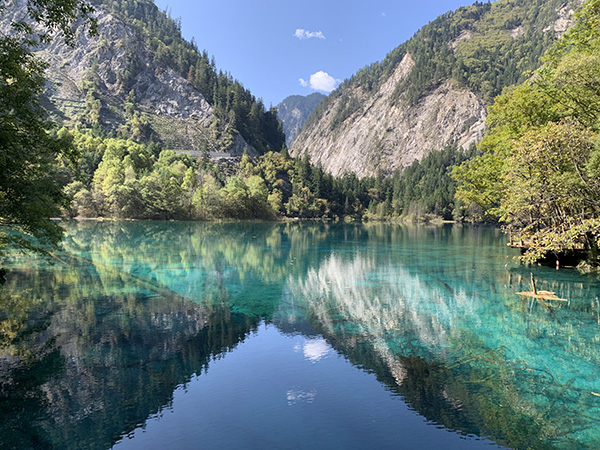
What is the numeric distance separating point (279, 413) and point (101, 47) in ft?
768

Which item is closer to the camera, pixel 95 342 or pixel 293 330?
pixel 95 342

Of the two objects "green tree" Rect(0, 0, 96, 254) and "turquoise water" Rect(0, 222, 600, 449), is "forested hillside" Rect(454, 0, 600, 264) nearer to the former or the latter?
"turquoise water" Rect(0, 222, 600, 449)

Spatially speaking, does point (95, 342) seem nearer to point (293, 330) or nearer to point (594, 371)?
point (293, 330)

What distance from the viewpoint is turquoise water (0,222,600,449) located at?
9.02 meters

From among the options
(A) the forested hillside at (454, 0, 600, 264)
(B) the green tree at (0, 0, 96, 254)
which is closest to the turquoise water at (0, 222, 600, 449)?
(A) the forested hillside at (454, 0, 600, 264)

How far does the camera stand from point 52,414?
9312 mm

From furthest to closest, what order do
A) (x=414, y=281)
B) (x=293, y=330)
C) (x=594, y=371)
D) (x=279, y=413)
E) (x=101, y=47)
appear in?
(x=101, y=47) < (x=414, y=281) < (x=293, y=330) < (x=594, y=371) < (x=279, y=413)

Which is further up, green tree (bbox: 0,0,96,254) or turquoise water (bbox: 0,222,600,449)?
green tree (bbox: 0,0,96,254)

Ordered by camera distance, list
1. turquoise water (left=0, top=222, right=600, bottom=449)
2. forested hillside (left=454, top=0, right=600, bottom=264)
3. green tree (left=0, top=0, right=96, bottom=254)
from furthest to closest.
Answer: forested hillside (left=454, top=0, right=600, bottom=264)
green tree (left=0, top=0, right=96, bottom=254)
turquoise water (left=0, top=222, right=600, bottom=449)

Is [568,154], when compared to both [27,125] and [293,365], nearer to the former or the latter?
[293,365]

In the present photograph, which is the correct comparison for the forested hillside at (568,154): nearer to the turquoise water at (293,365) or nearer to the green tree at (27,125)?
the turquoise water at (293,365)

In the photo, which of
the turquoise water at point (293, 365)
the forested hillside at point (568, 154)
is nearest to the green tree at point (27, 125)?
the turquoise water at point (293, 365)

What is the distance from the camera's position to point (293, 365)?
13383 mm

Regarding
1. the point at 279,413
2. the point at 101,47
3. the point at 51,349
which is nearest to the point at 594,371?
the point at 279,413
